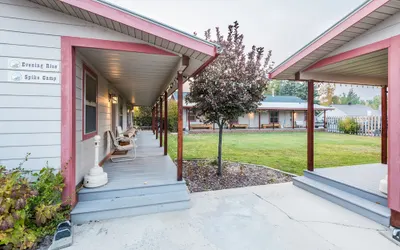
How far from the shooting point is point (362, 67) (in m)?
4.45

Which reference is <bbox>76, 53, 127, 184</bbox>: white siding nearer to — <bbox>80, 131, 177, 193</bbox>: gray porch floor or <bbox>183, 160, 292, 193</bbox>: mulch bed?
<bbox>80, 131, 177, 193</bbox>: gray porch floor

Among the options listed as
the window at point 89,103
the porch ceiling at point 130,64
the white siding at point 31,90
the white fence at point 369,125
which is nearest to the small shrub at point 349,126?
the white fence at point 369,125

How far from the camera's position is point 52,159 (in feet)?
10.0

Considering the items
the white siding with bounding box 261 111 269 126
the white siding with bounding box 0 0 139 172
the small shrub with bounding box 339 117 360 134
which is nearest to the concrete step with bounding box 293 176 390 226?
the white siding with bounding box 0 0 139 172

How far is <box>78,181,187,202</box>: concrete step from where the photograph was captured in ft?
11.1

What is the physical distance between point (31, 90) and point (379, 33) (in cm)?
542

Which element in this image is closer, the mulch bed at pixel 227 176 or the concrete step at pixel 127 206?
the concrete step at pixel 127 206

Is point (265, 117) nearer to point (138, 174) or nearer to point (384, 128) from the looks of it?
point (384, 128)

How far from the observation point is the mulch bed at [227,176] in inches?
189

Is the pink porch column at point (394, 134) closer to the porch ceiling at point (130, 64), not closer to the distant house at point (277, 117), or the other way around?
the porch ceiling at point (130, 64)

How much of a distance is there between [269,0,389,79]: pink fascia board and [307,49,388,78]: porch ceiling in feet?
2.07

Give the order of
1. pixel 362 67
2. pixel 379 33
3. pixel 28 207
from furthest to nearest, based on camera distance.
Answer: pixel 362 67
pixel 379 33
pixel 28 207

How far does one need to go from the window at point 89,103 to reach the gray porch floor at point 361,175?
5239mm

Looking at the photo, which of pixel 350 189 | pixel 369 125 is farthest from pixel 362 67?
pixel 369 125
